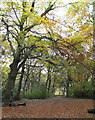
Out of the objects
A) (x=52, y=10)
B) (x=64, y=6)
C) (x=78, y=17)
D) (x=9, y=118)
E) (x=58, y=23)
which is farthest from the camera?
(x=52, y=10)

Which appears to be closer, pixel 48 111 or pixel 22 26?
pixel 48 111

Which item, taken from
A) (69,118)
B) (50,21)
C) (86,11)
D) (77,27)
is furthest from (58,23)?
(69,118)

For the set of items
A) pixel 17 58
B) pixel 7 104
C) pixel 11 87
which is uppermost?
pixel 17 58

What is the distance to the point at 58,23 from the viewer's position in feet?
20.5

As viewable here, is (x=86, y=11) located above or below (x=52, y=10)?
below

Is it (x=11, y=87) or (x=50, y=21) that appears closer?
(x=50, y=21)

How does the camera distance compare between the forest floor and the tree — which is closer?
the forest floor

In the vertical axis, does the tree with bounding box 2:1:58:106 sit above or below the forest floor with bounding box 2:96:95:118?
above

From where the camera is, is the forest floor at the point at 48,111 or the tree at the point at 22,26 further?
the tree at the point at 22,26

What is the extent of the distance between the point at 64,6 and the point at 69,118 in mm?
6229

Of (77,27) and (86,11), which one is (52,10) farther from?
(77,27)

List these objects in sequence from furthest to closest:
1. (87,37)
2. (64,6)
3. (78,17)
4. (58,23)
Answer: (64,6)
(78,17)
(58,23)
(87,37)

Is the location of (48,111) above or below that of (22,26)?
below

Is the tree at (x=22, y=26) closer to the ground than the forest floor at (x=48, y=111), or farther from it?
farther from it
